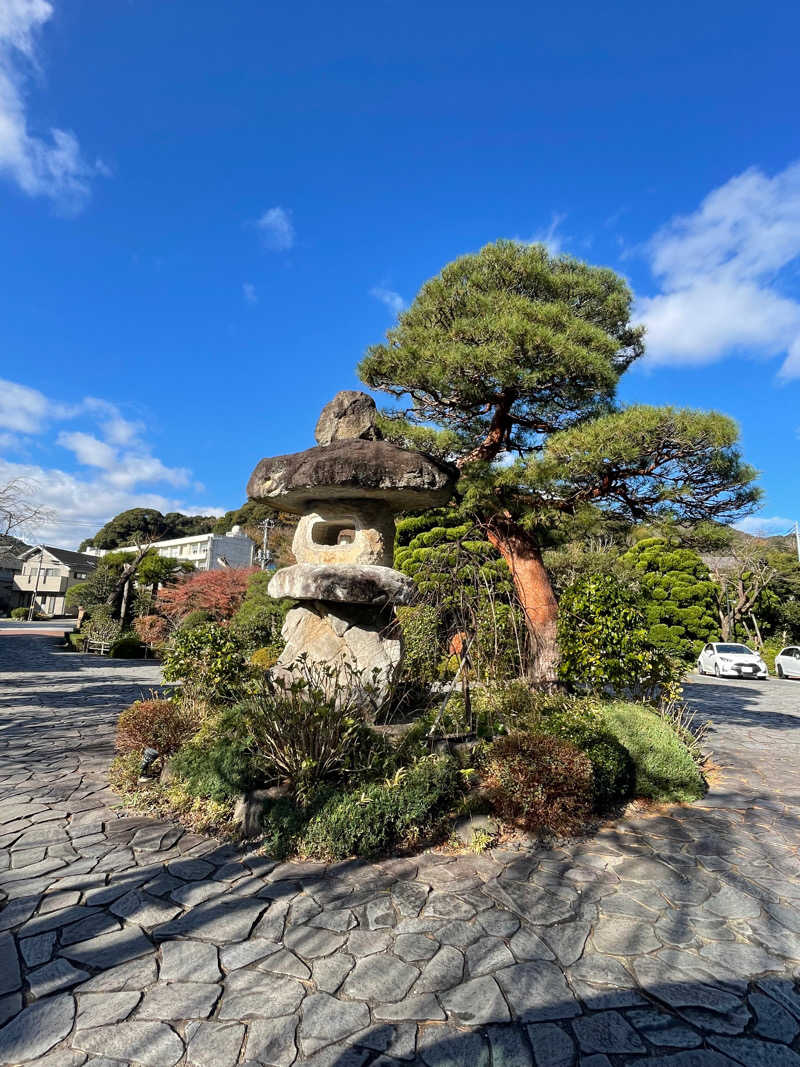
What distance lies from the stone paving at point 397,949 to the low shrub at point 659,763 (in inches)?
19.3

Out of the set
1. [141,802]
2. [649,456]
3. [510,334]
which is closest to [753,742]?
[649,456]

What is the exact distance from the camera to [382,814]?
148 inches

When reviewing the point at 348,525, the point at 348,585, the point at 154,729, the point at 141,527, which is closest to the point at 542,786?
the point at 348,585

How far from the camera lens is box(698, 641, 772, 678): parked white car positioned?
17672mm

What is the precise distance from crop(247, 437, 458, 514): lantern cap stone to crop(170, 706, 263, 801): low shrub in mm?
2373

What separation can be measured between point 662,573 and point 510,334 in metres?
17.3

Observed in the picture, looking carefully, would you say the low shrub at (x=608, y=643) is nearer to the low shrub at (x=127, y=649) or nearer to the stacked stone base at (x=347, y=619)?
the stacked stone base at (x=347, y=619)

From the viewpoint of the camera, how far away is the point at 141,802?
14.7ft

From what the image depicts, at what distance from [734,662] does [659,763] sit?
15.4m

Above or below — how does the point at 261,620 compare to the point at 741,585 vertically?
below

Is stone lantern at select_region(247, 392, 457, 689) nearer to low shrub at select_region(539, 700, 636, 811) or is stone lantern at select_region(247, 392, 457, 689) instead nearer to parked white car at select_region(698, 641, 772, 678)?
low shrub at select_region(539, 700, 636, 811)

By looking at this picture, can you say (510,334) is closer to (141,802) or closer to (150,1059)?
(141,802)

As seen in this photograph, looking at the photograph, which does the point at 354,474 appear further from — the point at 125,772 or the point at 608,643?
the point at 608,643

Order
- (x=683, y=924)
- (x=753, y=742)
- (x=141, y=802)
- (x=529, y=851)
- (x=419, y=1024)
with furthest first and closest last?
(x=753, y=742) < (x=141, y=802) < (x=529, y=851) < (x=683, y=924) < (x=419, y=1024)
